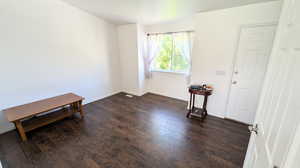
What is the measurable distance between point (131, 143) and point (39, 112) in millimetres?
1736

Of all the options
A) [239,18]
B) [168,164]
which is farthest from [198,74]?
[168,164]

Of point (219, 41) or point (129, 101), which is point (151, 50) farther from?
point (219, 41)

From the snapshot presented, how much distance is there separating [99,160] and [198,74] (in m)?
2.59

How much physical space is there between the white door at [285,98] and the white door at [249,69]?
168 cm

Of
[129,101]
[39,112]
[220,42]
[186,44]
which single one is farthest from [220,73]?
[39,112]

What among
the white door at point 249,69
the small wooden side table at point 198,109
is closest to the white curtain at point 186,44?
the small wooden side table at point 198,109

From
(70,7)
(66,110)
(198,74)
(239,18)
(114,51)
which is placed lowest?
(66,110)

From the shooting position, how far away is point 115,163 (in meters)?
1.76

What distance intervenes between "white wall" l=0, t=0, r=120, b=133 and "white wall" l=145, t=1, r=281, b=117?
8.69 ft

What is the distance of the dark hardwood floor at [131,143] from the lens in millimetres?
1771

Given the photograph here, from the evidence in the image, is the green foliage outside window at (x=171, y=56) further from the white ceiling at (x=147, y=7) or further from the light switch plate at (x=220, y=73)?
the light switch plate at (x=220, y=73)

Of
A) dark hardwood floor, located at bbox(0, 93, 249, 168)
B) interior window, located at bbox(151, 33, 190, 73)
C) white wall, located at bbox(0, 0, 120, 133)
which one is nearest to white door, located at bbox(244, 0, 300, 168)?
dark hardwood floor, located at bbox(0, 93, 249, 168)

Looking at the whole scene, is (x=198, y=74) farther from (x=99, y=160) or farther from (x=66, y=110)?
(x=66, y=110)

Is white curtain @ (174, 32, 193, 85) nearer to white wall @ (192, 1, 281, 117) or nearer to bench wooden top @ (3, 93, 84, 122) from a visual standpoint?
white wall @ (192, 1, 281, 117)
